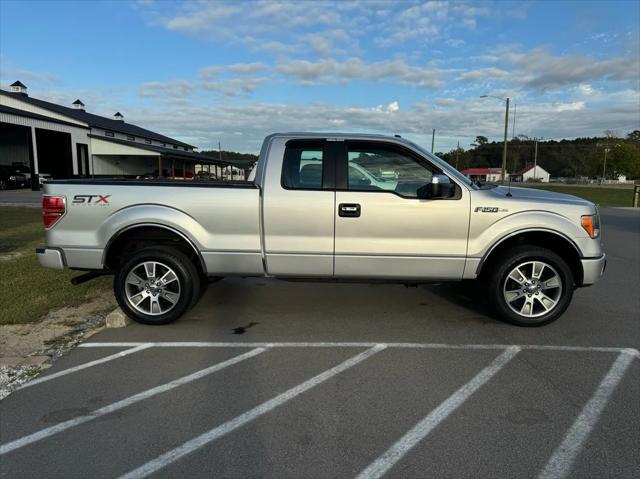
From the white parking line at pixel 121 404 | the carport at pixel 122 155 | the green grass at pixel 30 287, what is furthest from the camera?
the carport at pixel 122 155

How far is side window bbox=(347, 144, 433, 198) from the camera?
508cm

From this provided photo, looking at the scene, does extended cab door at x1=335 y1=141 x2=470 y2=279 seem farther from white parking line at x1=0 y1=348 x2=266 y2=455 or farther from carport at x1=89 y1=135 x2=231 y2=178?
carport at x1=89 y1=135 x2=231 y2=178

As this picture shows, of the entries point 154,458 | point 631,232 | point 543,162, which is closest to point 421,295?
point 154,458

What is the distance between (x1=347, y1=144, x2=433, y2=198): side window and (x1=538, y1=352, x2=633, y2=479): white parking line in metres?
2.41

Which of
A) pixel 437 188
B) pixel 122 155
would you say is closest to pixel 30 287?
pixel 437 188

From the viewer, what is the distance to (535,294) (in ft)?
17.1

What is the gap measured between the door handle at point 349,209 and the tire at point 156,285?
5.69 feet

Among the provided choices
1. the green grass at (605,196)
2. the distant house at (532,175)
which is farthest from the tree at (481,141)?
the green grass at (605,196)

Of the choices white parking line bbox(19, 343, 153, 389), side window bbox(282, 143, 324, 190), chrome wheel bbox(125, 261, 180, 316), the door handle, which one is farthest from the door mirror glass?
white parking line bbox(19, 343, 153, 389)

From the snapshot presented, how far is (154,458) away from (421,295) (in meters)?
4.49

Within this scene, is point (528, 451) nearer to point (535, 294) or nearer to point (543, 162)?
point (535, 294)

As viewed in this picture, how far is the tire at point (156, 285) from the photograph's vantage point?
5.19m

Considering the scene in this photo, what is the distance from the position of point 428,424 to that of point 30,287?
5844 mm

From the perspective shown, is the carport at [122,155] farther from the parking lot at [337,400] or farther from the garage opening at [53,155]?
the parking lot at [337,400]
